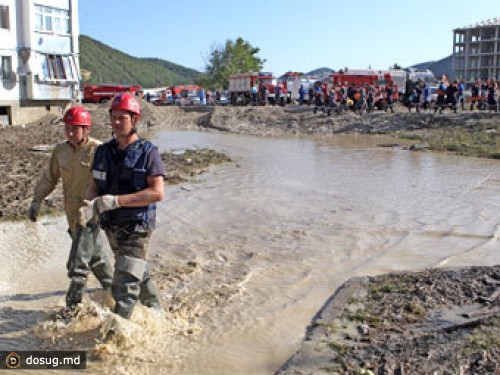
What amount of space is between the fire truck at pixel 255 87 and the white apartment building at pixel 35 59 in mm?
13274

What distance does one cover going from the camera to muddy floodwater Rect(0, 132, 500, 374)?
17.1ft

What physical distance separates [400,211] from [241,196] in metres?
3.35

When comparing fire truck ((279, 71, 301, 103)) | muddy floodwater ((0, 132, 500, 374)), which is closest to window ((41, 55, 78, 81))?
fire truck ((279, 71, 301, 103))

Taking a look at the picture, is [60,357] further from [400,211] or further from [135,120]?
[400,211]

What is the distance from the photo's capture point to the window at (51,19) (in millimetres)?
34375

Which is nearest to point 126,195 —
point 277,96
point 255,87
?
point 277,96

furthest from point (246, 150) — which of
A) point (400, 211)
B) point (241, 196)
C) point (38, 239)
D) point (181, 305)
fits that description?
point (181, 305)

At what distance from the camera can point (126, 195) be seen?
4.70 meters

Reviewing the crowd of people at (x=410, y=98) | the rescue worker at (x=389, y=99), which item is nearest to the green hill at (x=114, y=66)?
the crowd of people at (x=410, y=98)

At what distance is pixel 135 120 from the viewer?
4.82 meters

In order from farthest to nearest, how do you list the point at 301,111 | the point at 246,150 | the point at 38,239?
the point at 301,111, the point at 246,150, the point at 38,239

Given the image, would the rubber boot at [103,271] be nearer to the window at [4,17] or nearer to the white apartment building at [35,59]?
the white apartment building at [35,59]

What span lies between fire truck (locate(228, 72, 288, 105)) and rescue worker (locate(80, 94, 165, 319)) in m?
38.0

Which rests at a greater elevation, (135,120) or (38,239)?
(135,120)
